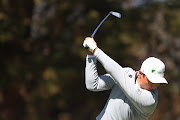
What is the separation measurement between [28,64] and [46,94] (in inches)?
33.0

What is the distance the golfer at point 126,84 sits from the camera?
2648 millimetres

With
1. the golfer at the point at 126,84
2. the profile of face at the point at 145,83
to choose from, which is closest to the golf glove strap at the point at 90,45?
the golfer at the point at 126,84

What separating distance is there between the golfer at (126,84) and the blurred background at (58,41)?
18.7ft

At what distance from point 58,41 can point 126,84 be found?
22.6ft

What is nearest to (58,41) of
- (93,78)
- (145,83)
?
(93,78)

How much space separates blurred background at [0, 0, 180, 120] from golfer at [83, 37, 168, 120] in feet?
18.7

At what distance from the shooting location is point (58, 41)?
30.9 feet

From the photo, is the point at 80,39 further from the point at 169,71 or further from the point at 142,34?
the point at 169,71

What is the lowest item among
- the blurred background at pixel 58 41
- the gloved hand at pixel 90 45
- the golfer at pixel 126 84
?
the blurred background at pixel 58 41

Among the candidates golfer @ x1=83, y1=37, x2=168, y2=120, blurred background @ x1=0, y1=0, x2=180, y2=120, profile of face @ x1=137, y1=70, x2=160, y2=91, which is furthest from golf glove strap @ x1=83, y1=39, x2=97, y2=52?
blurred background @ x1=0, y1=0, x2=180, y2=120

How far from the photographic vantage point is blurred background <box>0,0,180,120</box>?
28.7 feet

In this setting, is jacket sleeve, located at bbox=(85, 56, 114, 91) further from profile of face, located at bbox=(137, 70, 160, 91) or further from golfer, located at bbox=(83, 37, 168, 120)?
profile of face, located at bbox=(137, 70, 160, 91)

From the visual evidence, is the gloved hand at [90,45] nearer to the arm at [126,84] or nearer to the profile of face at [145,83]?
the arm at [126,84]

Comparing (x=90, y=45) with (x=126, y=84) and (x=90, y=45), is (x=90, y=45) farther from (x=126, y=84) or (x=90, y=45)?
(x=126, y=84)
